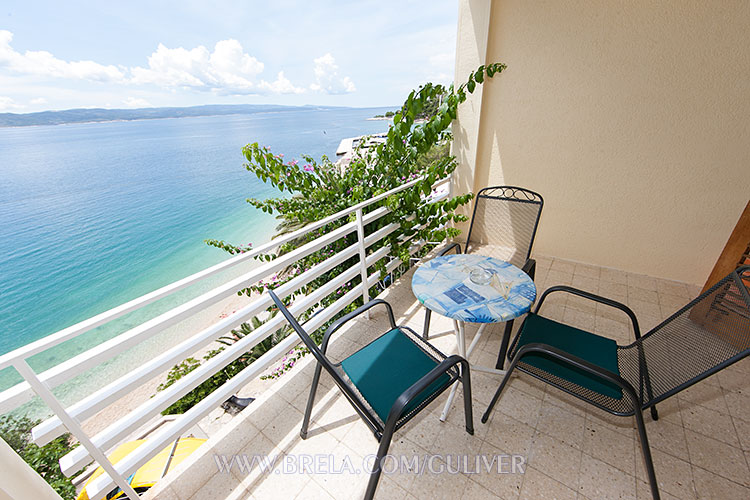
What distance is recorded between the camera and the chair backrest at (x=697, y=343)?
1067mm

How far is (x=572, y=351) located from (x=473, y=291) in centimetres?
57

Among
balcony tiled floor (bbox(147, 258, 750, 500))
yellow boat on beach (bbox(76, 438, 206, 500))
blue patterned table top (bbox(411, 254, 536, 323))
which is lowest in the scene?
yellow boat on beach (bbox(76, 438, 206, 500))

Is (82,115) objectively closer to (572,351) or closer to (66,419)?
(66,419)

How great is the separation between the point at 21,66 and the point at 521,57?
32370 mm

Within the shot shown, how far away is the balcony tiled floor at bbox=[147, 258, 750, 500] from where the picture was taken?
132 centimetres

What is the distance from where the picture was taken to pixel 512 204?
7.77 feet

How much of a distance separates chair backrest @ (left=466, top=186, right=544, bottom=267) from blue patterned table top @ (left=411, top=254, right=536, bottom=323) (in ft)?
1.80

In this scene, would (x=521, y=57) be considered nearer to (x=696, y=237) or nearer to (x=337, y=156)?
(x=696, y=237)

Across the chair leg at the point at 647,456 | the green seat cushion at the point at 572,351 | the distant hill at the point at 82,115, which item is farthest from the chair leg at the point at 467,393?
the distant hill at the point at 82,115

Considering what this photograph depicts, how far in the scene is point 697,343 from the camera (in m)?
1.18

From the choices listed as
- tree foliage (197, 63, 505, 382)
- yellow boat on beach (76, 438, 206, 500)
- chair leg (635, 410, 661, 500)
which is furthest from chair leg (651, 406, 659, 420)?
yellow boat on beach (76, 438, 206, 500)

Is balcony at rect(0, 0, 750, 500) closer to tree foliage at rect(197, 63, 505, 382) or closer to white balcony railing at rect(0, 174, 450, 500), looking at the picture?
white balcony railing at rect(0, 174, 450, 500)

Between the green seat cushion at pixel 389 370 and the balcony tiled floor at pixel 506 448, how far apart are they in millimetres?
400

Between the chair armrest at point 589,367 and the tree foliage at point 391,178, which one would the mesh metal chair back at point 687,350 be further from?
the tree foliage at point 391,178
